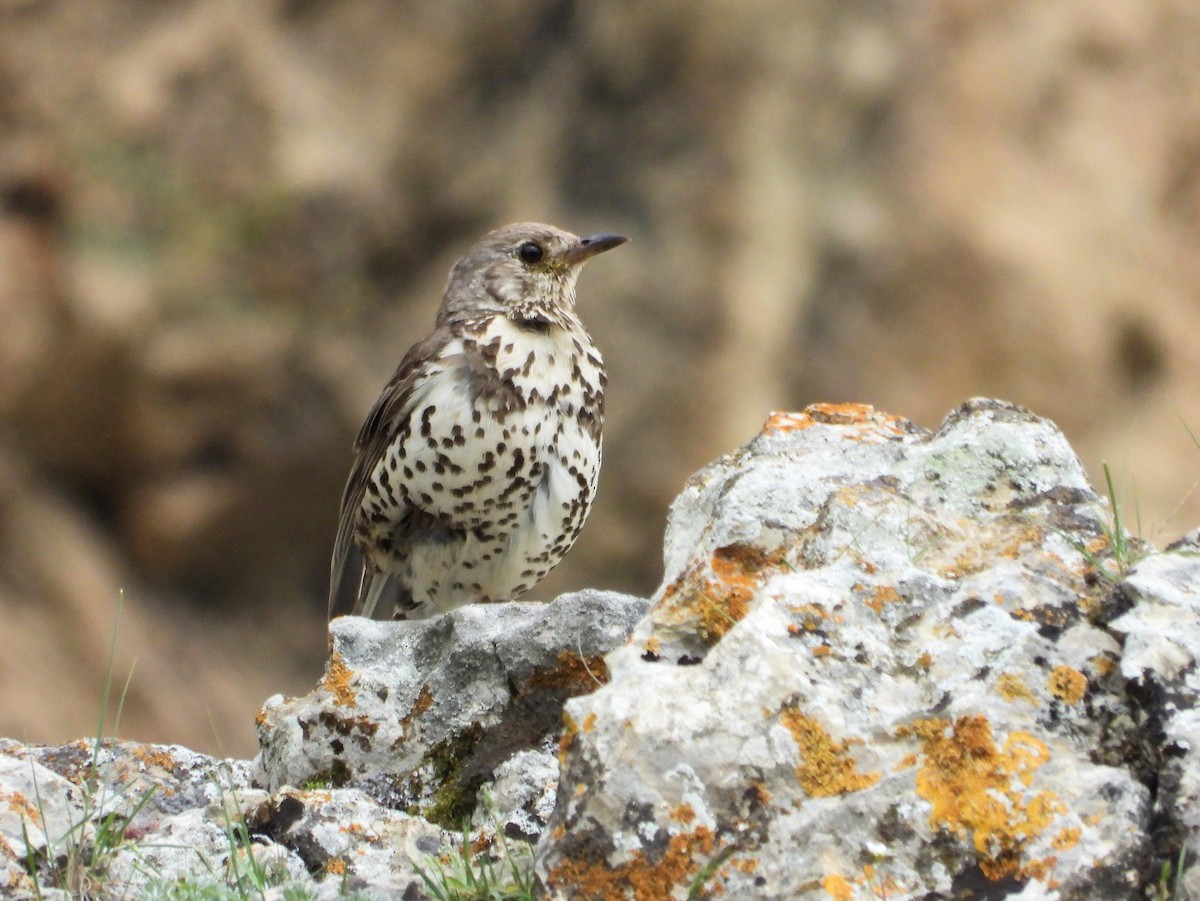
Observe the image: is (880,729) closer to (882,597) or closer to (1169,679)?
(882,597)

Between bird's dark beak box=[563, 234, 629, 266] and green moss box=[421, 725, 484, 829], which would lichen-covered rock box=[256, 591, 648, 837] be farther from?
bird's dark beak box=[563, 234, 629, 266]

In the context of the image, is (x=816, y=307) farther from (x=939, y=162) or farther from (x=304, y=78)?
(x=304, y=78)

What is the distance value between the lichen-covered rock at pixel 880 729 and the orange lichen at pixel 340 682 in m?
1.22

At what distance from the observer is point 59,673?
11891mm

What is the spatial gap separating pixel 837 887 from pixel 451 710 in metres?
1.63

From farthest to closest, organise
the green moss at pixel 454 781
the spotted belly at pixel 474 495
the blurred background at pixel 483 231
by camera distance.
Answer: the blurred background at pixel 483 231
the spotted belly at pixel 474 495
the green moss at pixel 454 781

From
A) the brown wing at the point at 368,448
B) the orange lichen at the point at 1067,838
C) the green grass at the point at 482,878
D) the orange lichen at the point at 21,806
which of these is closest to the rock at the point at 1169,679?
the orange lichen at the point at 1067,838

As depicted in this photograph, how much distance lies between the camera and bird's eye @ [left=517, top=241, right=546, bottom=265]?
634 cm

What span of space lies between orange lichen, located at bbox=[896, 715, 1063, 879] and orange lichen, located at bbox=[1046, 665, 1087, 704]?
0.11 m

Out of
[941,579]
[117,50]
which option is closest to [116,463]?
[117,50]

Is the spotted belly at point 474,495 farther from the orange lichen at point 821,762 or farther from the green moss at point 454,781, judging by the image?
the orange lichen at point 821,762

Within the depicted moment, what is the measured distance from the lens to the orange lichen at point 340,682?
165 inches

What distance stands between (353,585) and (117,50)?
7.11 metres

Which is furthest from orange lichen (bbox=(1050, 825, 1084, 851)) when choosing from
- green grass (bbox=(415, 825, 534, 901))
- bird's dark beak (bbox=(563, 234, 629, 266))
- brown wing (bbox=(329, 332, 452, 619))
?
bird's dark beak (bbox=(563, 234, 629, 266))
